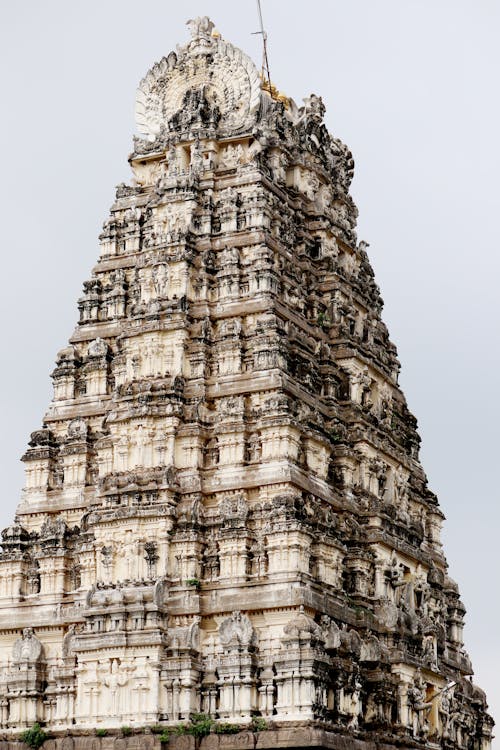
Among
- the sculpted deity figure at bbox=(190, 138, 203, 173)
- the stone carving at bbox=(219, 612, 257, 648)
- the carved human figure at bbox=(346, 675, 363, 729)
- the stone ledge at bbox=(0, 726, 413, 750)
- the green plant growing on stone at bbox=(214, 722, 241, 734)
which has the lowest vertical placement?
the stone ledge at bbox=(0, 726, 413, 750)

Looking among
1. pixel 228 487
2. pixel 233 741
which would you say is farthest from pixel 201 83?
pixel 233 741

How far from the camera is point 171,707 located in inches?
1324

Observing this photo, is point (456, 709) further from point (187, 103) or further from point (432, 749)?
point (187, 103)

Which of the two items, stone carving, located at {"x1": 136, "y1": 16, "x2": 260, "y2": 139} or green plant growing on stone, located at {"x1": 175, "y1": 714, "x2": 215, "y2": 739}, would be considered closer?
green plant growing on stone, located at {"x1": 175, "y1": 714, "x2": 215, "y2": 739}

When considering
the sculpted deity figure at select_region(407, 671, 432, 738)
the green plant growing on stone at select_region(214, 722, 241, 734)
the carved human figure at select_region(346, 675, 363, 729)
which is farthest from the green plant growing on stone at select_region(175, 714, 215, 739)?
the sculpted deity figure at select_region(407, 671, 432, 738)

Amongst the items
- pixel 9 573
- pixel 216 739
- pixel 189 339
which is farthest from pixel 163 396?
pixel 216 739

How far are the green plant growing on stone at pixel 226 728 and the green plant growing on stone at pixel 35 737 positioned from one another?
182 inches

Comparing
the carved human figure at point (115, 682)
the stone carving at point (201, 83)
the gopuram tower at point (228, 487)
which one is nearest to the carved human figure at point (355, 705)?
the gopuram tower at point (228, 487)

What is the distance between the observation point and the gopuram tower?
34.0 m

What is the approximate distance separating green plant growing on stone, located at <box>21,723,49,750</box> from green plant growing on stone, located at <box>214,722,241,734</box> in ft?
15.2

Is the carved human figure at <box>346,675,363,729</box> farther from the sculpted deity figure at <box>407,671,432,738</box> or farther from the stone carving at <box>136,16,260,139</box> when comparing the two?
the stone carving at <box>136,16,260,139</box>

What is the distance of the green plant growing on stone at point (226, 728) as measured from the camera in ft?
108

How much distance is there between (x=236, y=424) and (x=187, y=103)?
11980 millimetres

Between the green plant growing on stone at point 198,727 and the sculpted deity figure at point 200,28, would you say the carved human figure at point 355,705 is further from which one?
the sculpted deity figure at point 200,28
